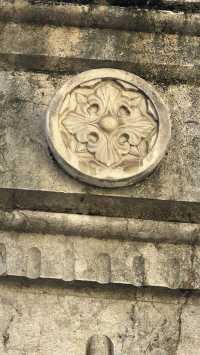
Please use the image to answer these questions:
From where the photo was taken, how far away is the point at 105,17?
4562mm

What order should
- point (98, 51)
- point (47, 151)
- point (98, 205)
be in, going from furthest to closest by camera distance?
1. point (98, 51)
2. point (47, 151)
3. point (98, 205)

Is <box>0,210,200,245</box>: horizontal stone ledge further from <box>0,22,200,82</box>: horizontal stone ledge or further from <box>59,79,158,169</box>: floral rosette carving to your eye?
<box>0,22,200,82</box>: horizontal stone ledge

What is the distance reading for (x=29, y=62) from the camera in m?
4.50

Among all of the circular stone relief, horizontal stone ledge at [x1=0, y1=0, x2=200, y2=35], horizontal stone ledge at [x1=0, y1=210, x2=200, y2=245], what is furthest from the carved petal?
horizontal stone ledge at [x1=0, y1=210, x2=200, y2=245]

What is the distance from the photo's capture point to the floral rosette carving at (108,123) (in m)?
4.16

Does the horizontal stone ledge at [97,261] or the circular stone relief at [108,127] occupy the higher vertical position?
the circular stone relief at [108,127]

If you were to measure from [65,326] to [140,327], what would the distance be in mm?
393

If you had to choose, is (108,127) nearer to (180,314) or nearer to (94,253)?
(94,253)

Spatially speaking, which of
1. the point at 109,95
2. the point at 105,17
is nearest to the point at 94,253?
the point at 109,95

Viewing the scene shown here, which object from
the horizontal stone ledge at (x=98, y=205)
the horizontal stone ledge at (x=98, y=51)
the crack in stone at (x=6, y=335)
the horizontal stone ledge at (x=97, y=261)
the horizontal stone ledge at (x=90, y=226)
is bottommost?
the crack in stone at (x=6, y=335)

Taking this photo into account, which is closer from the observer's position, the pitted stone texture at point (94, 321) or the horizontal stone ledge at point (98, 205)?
the pitted stone texture at point (94, 321)

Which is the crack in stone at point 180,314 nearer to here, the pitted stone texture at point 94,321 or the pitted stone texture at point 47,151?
the pitted stone texture at point 94,321

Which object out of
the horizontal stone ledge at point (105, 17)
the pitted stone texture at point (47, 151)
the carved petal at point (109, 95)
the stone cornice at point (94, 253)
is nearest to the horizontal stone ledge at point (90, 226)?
the stone cornice at point (94, 253)

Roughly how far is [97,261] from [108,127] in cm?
75
